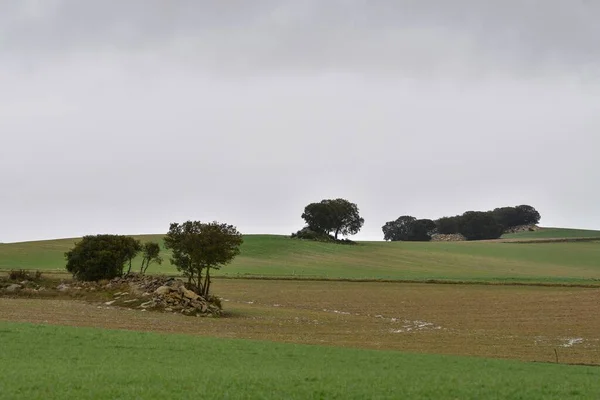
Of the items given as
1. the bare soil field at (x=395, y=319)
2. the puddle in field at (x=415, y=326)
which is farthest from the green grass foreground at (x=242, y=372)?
the puddle in field at (x=415, y=326)

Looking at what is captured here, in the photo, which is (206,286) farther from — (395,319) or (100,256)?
(395,319)

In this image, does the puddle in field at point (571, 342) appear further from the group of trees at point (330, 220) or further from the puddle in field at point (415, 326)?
the group of trees at point (330, 220)

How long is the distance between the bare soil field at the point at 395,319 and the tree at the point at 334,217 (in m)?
87.3

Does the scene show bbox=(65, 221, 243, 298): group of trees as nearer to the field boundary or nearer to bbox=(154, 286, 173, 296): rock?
bbox=(154, 286, 173, 296): rock

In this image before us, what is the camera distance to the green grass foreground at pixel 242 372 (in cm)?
1831

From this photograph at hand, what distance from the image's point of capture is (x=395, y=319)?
A: 46562 millimetres

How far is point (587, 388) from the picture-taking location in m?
20.5

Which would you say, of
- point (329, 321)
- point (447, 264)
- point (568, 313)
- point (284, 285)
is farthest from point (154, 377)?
point (447, 264)

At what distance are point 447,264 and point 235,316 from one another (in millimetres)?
75101

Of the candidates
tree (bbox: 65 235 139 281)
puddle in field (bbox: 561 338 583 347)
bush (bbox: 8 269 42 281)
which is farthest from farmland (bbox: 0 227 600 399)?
tree (bbox: 65 235 139 281)

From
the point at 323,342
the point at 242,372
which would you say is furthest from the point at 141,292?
the point at 242,372

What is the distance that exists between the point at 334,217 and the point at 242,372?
13515 cm

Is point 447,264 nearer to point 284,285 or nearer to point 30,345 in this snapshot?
point 284,285

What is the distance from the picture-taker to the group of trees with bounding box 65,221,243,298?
5412cm
